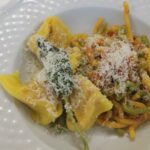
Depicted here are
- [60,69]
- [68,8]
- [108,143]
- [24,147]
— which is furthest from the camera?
[68,8]

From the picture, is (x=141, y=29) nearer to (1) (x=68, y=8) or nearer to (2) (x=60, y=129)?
(1) (x=68, y=8)

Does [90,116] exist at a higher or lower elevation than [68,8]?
lower

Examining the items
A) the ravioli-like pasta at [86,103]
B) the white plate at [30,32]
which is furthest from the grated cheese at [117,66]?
the white plate at [30,32]

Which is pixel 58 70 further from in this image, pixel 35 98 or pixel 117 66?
pixel 117 66

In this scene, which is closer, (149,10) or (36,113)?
(36,113)

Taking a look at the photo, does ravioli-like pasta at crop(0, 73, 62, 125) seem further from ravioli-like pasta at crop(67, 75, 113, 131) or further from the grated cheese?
the grated cheese

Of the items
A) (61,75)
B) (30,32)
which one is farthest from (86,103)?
(30,32)

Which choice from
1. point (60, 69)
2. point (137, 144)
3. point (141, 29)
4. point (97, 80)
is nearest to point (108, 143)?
point (137, 144)
